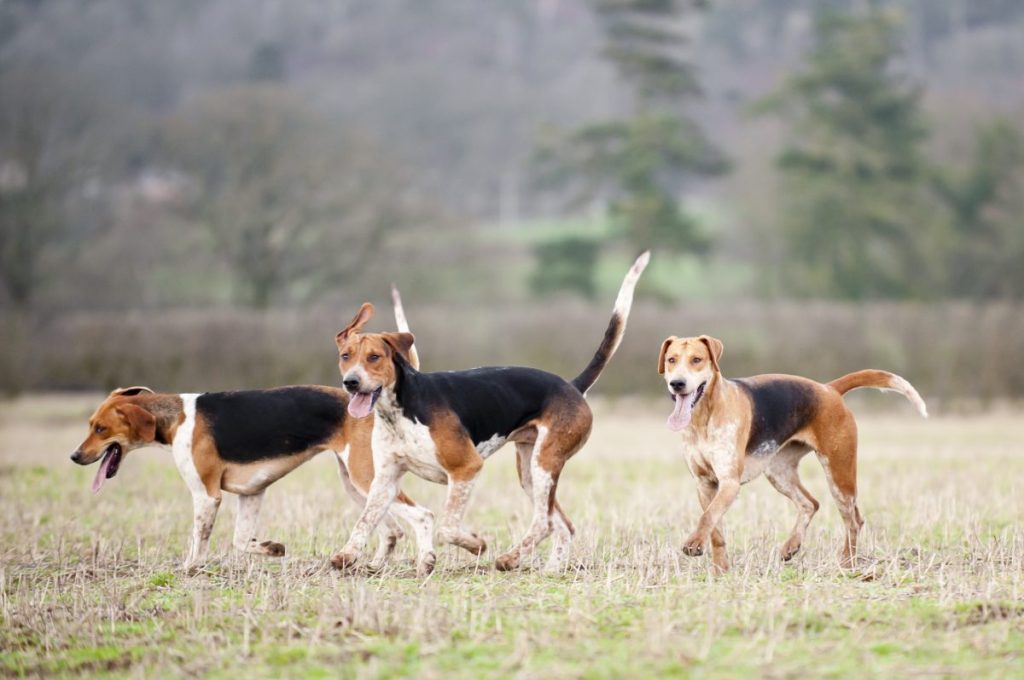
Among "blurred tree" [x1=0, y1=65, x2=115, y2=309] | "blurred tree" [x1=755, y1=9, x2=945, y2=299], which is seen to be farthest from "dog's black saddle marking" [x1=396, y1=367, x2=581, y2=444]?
"blurred tree" [x1=755, y1=9, x2=945, y2=299]

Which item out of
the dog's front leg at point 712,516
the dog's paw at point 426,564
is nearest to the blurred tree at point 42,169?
the dog's paw at point 426,564

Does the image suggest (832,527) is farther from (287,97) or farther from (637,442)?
(287,97)

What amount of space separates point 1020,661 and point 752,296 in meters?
43.2

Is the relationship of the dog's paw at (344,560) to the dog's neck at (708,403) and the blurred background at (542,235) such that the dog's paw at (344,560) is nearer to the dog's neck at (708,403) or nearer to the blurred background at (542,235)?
the dog's neck at (708,403)

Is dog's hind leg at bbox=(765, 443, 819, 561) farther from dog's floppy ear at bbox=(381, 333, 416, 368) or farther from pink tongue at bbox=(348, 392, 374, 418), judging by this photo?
pink tongue at bbox=(348, 392, 374, 418)

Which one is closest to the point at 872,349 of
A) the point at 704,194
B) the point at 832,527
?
the point at 832,527

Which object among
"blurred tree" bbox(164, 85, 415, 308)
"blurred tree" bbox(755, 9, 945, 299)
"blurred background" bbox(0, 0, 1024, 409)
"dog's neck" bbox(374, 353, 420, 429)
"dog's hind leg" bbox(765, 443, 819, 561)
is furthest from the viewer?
"blurred tree" bbox(755, 9, 945, 299)

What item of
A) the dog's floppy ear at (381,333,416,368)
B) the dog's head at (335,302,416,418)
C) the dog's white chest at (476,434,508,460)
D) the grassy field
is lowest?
the grassy field

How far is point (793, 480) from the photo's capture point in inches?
418

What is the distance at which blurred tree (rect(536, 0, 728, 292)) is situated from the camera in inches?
1752

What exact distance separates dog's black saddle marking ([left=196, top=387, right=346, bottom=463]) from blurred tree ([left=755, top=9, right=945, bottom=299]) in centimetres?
3646

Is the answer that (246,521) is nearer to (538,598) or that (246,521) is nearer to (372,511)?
(372,511)

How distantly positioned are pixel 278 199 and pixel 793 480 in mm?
31104

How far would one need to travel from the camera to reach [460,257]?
42906 mm
